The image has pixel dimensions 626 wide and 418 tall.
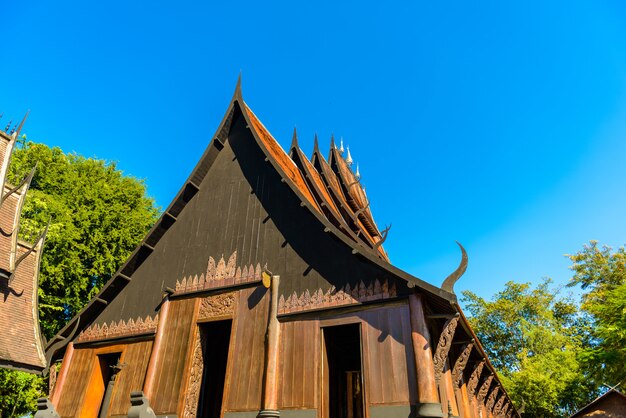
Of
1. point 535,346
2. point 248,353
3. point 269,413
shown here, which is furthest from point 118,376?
point 535,346

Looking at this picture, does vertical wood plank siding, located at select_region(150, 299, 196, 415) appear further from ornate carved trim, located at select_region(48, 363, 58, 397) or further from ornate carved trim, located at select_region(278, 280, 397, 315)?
ornate carved trim, located at select_region(48, 363, 58, 397)

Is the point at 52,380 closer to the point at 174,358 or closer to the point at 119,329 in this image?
the point at 119,329

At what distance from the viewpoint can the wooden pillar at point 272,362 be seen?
7207 mm

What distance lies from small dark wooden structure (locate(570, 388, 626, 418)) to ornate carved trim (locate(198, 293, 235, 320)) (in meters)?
12.5

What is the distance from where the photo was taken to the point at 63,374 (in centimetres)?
1004

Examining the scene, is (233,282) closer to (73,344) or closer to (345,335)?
(345,335)

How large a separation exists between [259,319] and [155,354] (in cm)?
260

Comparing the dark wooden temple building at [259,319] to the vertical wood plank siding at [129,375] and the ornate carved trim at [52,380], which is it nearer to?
the vertical wood plank siding at [129,375]

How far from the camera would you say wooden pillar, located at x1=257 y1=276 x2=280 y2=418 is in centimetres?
721

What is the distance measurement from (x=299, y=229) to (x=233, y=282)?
190 centimetres

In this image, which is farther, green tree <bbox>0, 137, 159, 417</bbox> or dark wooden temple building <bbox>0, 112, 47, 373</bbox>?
green tree <bbox>0, 137, 159, 417</bbox>

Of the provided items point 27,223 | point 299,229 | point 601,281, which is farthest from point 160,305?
point 601,281

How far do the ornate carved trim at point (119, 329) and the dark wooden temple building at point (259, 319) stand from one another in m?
0.04

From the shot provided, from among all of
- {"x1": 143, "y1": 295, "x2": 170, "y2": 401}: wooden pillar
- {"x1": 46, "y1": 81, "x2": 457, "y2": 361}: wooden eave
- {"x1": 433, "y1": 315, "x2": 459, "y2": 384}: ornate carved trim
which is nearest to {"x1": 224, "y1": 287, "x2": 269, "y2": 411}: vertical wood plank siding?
{"x1": 143, "y1": 295, "x2": 170, "y2": 401}: wooden pillar
